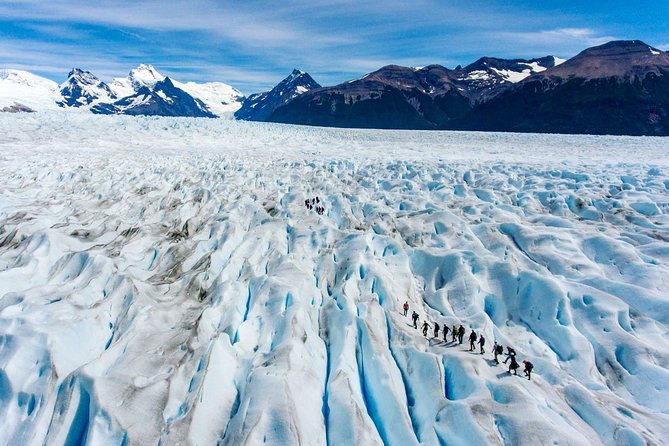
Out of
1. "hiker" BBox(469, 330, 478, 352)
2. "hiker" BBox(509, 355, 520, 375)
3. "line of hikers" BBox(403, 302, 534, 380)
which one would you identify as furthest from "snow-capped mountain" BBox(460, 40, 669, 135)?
"hiker" BBox(509, 355, 520, 375)

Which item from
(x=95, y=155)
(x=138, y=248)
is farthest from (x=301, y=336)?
(x=95, y=155)

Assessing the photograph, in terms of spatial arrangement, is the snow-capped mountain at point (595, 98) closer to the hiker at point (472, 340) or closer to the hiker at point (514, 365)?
the hiker at point (472, 340)

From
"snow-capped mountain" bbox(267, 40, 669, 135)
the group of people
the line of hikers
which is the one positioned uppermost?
"snow-capped mountain" bbox(267, 40, 669, 135)

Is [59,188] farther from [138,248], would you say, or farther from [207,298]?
[207,298]

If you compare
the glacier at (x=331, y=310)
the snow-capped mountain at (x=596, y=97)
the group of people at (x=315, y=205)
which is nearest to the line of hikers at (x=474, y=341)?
the glacier at (x=331, y=310)

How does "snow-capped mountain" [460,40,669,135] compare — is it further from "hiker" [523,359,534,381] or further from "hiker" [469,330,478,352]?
"hiker" [523,359,534,381]

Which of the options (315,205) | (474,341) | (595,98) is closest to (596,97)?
(595,98)
